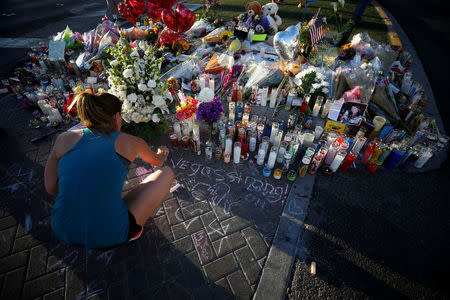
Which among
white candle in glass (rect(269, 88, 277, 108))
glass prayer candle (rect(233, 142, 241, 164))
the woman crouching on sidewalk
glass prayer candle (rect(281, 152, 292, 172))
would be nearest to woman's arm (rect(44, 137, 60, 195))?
the woman crouching on sidewalk

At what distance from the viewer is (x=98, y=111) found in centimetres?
225

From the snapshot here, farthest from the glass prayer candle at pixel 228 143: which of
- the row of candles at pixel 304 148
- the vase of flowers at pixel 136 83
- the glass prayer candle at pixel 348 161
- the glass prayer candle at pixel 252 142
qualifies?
the glass prayer candle at pixel 348 161

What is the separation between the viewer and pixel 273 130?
3.99 m

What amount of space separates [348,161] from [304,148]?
771mm

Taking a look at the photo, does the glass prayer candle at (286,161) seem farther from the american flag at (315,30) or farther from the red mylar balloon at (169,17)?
the red mylar balloon at (169,17)

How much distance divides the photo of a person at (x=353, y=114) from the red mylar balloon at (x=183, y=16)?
177 inches

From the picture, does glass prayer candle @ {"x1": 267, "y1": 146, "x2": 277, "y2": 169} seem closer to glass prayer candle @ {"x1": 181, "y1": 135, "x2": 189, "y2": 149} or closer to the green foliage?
glass prayer candle @ {"x1": 181, "y1": 135, "x2": 189, "y2": 149}

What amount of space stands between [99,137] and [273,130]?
2777 millimetres

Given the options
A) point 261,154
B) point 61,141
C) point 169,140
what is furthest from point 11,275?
point 261,154

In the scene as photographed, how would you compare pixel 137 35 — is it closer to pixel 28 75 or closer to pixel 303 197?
pixel 28 75

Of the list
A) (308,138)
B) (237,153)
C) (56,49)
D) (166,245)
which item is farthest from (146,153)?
(56,49)

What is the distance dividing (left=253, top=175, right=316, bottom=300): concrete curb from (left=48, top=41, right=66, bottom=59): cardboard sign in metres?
6.96

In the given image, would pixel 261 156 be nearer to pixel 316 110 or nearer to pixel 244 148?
pixel 244 148

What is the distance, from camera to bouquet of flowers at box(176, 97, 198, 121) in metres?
3.85
